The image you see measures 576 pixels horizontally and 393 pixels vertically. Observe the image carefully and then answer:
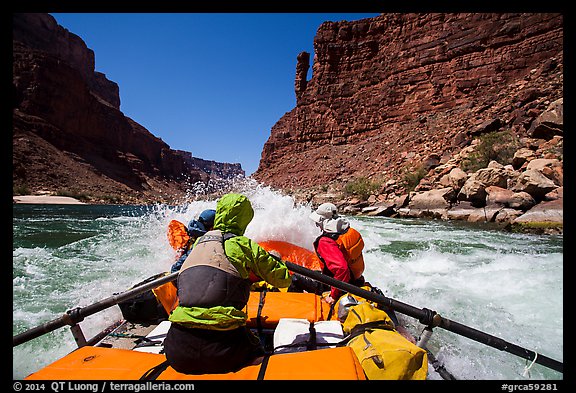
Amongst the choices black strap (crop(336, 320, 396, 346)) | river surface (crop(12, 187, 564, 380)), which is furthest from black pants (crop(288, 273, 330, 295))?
black strap (crop(336, 320, 396, 346))

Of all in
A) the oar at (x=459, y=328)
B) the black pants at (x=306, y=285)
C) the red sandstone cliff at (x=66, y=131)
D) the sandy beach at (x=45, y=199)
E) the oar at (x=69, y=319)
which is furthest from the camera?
the red sandstone cliff at (x=66, y=131)

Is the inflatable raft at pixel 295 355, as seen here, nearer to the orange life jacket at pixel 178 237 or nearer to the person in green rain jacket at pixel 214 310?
the person in green rain jacket at pixel 214 310

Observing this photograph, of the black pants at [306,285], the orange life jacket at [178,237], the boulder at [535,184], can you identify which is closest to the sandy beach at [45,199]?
the orange life jacket at [178,237]

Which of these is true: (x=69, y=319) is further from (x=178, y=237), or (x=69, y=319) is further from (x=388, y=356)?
(x=178, y=237)

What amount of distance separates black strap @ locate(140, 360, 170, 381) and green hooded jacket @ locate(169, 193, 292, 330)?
25 cm

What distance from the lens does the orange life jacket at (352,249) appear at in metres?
3.38

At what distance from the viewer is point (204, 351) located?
1712mm

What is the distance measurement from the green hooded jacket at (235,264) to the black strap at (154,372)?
0.25 m

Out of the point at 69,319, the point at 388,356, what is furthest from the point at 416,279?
the point at 69,319

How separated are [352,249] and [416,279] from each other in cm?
332

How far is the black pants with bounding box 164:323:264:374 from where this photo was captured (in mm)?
1705

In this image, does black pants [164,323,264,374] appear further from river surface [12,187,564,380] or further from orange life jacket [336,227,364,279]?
orange life jacket [336,227,364,279]
